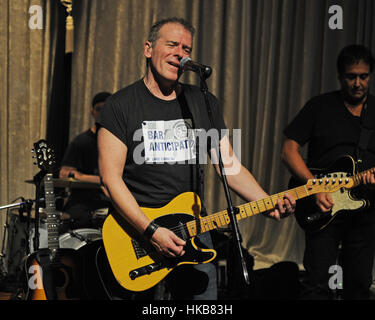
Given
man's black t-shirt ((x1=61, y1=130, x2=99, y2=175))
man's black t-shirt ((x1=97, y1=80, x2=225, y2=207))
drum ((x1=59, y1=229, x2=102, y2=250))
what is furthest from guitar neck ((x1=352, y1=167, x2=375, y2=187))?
man's black t-shirt ((x1=61, y1=130, x2=99, y2=175))

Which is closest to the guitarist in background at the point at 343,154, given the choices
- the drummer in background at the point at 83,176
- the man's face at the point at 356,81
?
the man's face at the point at 356,81

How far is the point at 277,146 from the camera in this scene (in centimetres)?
593

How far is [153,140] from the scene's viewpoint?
8.60 feet

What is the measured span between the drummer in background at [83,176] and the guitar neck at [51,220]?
669mm

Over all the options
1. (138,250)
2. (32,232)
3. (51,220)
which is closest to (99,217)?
(32,232)

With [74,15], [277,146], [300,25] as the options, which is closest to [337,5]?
[300,25]

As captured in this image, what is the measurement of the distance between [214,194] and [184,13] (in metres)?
2.18

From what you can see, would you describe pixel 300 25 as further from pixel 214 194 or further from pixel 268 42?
pixel 214 194

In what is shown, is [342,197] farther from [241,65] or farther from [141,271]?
[241,65]

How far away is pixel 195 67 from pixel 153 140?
0.52 metres

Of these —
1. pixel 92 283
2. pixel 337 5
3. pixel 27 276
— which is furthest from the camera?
pixel 337 5

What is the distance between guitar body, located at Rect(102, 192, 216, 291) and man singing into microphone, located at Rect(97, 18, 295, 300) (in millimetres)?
53

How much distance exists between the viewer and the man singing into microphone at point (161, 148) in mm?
2488

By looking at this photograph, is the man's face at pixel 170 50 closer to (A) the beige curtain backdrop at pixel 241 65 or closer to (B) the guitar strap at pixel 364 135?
(B) the guitar strap at pixel 364 135
